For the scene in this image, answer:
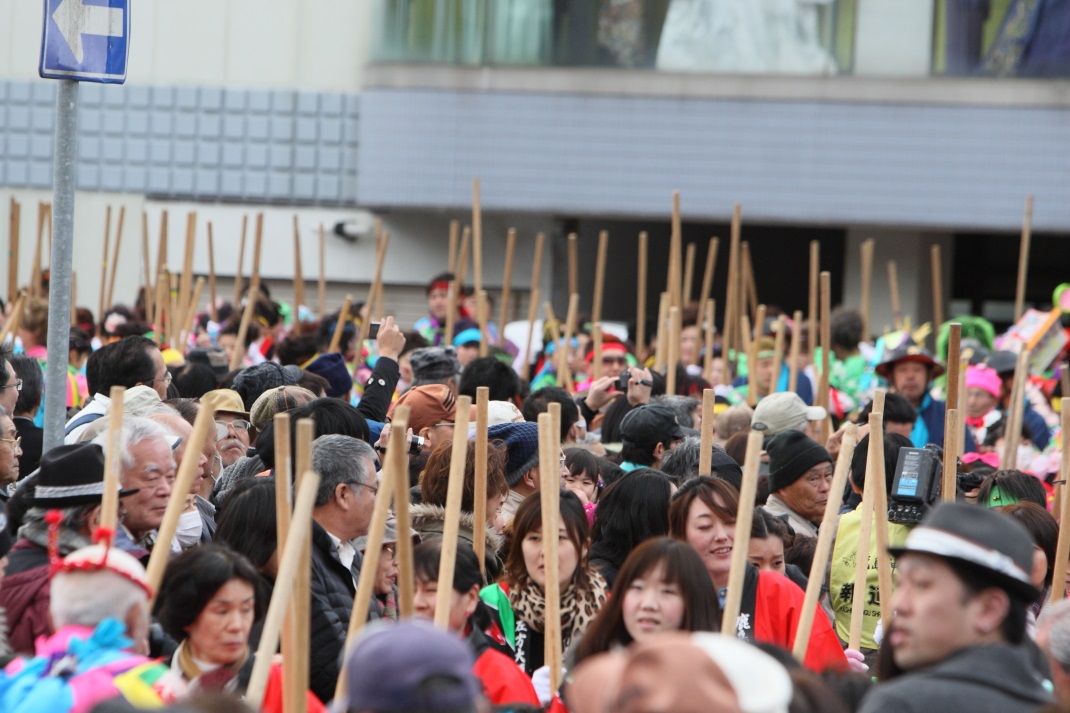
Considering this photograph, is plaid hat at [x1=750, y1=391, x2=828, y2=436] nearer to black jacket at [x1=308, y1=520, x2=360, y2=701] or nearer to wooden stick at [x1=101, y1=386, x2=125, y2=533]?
black jacket at [x1=308, y1=520, x2=360, y2=701]

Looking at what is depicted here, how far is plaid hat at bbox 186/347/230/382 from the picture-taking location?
7.66 m

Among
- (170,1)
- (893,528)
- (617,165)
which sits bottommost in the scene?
(893,528)

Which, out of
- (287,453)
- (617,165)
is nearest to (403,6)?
(617,165)

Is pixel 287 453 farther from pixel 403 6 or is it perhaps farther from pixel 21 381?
pixel 403 6

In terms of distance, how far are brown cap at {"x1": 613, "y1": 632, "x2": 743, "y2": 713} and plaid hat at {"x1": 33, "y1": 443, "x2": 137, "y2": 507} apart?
185cm

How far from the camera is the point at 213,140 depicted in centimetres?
1619

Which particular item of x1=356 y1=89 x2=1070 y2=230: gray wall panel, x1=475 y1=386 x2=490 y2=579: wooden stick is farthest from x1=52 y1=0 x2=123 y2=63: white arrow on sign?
x1=356 y1=89 x2=1070 y2=230: gray wall panel

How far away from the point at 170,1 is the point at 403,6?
8.06 feet

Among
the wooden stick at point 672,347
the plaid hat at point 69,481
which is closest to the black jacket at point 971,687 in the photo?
the plaid hat at point 69,481

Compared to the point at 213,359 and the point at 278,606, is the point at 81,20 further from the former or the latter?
the point at 213,359

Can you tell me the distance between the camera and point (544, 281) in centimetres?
Result: 1645

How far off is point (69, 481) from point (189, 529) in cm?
93

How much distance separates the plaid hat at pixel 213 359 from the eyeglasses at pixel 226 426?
5.46 feet

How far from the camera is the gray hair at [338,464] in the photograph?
4266 mm
